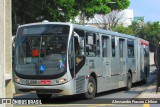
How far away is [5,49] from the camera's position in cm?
458

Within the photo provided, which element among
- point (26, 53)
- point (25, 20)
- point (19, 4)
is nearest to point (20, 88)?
point (26, 53)

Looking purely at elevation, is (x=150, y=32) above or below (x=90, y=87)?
above

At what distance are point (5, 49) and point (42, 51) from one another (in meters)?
8.87

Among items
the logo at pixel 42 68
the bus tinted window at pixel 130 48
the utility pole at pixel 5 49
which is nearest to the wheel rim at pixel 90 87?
the logo at pixel 42 68

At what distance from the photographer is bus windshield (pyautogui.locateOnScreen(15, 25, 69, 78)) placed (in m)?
13.2

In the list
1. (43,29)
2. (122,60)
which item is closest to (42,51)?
(43,29)

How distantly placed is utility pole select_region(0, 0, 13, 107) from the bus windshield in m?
8.17

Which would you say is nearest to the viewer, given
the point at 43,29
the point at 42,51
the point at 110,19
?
the point at 42,51

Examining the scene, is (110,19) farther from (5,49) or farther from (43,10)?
A: (5,49)

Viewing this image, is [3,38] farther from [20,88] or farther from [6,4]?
[20,88]

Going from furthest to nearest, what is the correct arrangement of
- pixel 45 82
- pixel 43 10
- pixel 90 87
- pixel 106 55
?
pixel 43 10 < pixel 106 55 < pixel 90 87 < pixel 45 82

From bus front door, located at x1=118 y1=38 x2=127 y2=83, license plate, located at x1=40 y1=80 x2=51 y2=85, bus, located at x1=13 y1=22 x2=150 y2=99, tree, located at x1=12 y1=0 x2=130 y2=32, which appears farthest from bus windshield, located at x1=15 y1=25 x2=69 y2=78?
tree, located at x1=12 y1=0 x2=130 y2=32

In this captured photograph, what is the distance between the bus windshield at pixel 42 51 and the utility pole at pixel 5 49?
26.8 feet

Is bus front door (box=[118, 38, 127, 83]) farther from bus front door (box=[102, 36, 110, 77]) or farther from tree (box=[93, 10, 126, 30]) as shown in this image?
tree (box=[93, 10, 126, 30])
